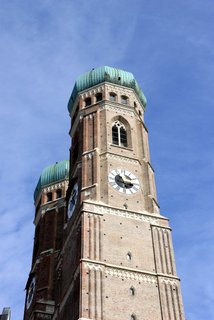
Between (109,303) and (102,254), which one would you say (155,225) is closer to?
(102,254)

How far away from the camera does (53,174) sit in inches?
2448

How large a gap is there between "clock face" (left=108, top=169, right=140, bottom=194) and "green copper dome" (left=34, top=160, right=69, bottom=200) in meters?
15.4

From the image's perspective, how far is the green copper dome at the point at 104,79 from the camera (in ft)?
179

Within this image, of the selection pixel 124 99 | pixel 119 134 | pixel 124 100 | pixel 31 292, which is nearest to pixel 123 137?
pixel 119 134

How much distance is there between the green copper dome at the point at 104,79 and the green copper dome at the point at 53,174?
7.45 m

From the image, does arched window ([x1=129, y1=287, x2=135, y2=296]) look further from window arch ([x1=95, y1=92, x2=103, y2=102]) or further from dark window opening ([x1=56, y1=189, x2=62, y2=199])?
dark window opening ([x1=56, y1=189, x2=62, y2=199])

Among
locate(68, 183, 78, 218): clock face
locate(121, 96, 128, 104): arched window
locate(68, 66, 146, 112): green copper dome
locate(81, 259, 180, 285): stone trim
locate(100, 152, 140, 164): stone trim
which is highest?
locate(68, 66, 146, 112): green copper dome

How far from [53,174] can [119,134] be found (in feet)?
45.0

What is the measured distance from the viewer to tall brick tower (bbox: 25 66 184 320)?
39.0 meters

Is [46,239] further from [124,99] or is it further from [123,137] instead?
[124,99]

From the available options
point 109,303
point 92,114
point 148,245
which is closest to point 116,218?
point 148,245

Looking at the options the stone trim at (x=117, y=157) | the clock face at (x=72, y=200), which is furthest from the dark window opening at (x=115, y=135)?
the clock face at (x=72, y=200)

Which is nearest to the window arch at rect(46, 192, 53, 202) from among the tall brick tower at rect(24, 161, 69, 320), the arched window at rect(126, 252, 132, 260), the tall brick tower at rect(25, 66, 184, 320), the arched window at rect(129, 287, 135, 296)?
the tall brick tower at rect(24, 161, 69, 320)

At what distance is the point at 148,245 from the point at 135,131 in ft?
36.5
